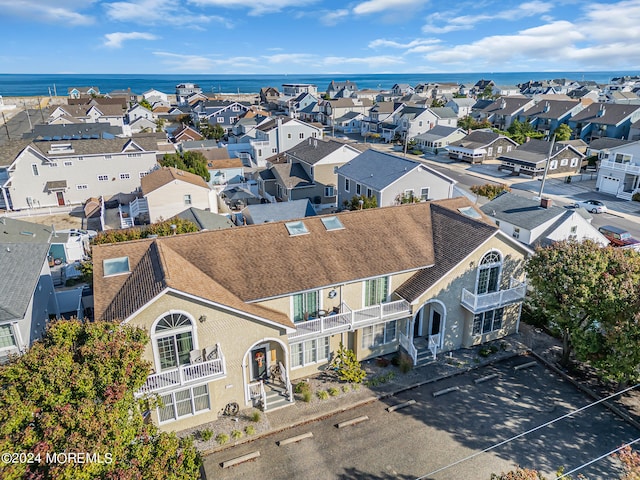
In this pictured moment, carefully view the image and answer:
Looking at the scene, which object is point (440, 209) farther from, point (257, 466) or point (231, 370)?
point (257, 466)

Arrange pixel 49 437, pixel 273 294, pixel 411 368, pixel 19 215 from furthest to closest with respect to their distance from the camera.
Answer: pixel 19 215, pixel 411 368, pixel 273 294, pixel 49 437

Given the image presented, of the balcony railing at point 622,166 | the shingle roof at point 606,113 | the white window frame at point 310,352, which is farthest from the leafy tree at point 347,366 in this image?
the shingle roof at point 606,113

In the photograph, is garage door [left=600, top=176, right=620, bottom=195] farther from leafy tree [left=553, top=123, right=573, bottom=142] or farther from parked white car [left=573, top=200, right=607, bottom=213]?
leafy tree [left=553, top=123, right=573, bottom=142]

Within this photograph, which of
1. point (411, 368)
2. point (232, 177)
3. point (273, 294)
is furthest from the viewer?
point (232, 177)

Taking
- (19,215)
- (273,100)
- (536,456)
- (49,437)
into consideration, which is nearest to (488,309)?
(536,456)

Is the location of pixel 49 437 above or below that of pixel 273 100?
below

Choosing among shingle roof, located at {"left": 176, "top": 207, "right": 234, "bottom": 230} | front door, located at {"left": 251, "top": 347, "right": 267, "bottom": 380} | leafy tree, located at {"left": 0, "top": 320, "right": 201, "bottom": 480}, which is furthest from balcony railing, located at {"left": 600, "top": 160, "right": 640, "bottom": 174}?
leafy tree, located at {"left": 0, "top": 320, "right": 201, "bottom": 480}
